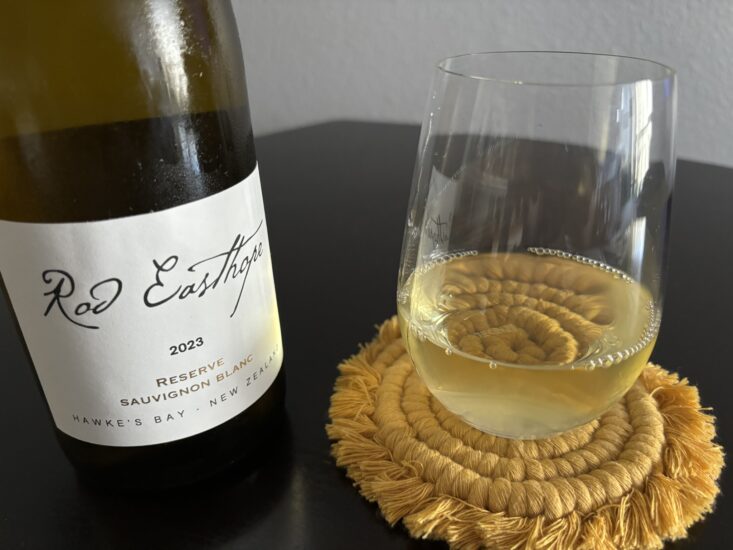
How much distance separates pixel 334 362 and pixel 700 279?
0.37 metres

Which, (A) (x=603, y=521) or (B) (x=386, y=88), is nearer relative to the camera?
(A) (x=603, y=521)

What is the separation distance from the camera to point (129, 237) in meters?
0.32

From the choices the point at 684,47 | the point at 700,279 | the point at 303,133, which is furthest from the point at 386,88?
the point at 700,279

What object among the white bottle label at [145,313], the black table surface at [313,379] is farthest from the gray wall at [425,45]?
the white bottle label at [145,313]

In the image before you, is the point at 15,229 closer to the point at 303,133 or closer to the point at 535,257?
the point at 535,257

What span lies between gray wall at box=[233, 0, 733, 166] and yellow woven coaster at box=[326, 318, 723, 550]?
79cm

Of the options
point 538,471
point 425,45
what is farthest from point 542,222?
point 425,45

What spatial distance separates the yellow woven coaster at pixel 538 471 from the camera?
0.34 m

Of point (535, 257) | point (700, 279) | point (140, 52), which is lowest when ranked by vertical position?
point (700, 279)

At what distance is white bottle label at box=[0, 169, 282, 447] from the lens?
0.33 meters

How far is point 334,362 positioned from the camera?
0.51m

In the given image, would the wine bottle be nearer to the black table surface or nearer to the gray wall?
the black table surface

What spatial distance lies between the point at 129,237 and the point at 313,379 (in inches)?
8.2
